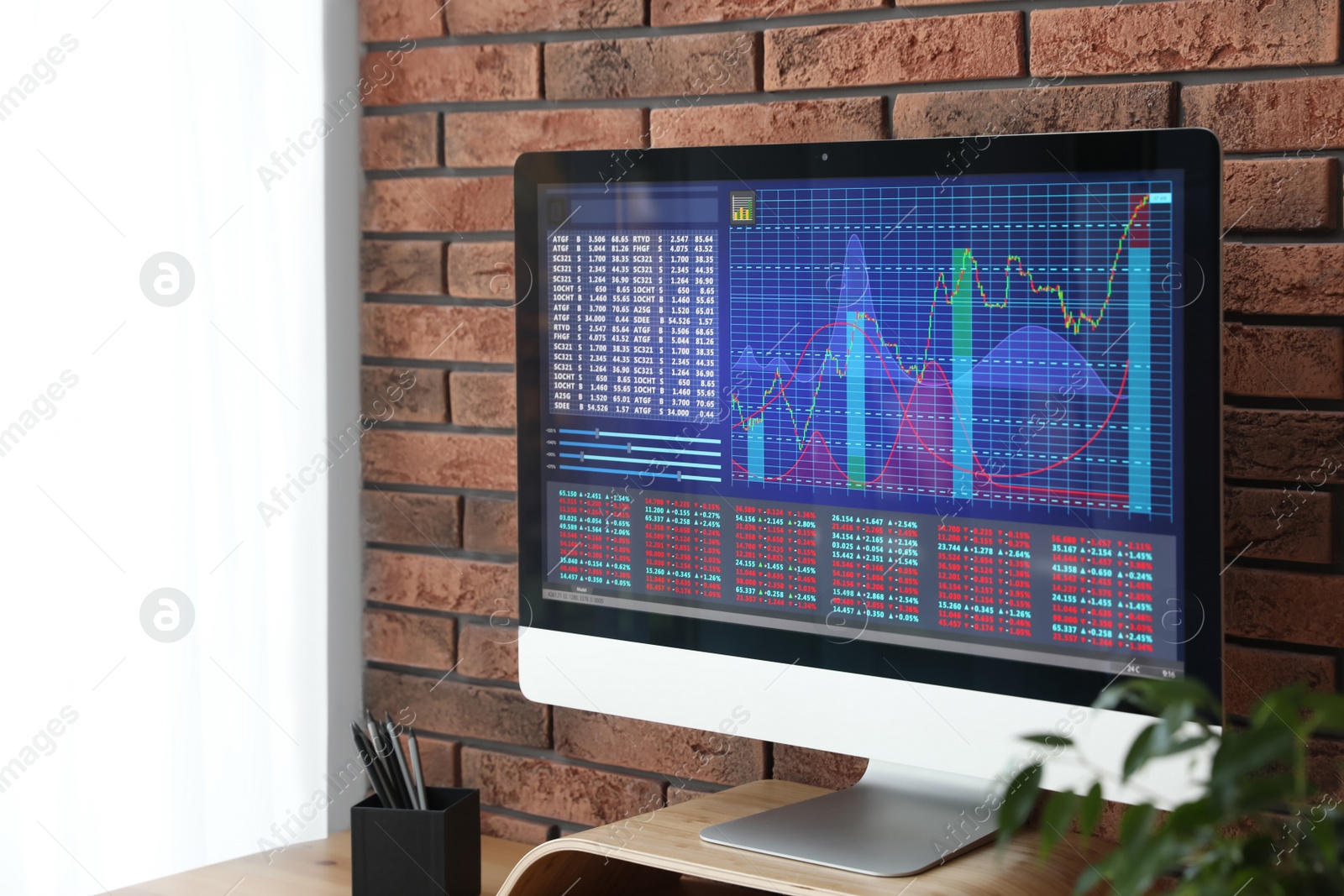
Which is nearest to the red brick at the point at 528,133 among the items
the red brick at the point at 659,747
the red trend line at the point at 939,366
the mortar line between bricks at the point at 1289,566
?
the red trend line at the point at 939,366

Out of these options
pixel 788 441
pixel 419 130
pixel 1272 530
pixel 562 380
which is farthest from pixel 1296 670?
pixel 419 130

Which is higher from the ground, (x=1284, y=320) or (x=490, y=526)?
(x=1284, y=320)

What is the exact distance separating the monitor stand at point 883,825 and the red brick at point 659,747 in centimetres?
24

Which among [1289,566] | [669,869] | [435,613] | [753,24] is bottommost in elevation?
[669,869]

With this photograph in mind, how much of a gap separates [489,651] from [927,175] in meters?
0.80

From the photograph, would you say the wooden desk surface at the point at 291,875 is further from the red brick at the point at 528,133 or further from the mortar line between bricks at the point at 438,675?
the red brick at the point at 528,133

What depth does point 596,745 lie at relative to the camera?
1507 mm

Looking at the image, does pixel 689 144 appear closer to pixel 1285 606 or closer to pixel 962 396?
pixel 962 396

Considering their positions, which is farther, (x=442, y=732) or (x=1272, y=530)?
(x=442, y=732)

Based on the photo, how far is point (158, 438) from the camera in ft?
4.66

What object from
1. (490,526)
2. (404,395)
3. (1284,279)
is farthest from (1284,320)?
(404,395)

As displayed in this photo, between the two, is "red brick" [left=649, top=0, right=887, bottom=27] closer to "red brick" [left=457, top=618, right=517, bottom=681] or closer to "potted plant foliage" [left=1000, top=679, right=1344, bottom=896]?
"red brick" [left=457, top=618, right=517, bottom=681]

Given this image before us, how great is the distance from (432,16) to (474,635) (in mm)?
721

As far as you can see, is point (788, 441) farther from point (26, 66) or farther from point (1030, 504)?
point (26, 66)
